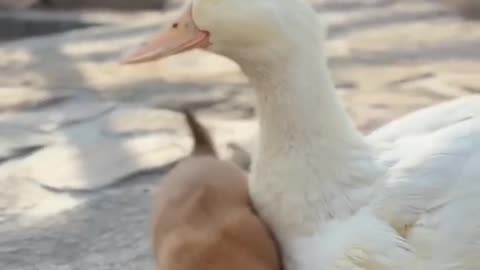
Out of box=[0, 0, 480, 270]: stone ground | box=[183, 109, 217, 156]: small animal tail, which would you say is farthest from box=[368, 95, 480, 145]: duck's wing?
box=[0, 0, 480, 270]: stone ground

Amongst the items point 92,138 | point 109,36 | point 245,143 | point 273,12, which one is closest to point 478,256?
point 273,12

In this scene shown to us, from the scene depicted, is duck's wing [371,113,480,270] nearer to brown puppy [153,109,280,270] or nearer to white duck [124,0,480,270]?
white duck [124,0,480,270]

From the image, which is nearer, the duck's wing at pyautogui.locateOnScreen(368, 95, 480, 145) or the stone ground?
the duck's wing at pyautogui.locateOnScreen(368, 95, 480, 145)

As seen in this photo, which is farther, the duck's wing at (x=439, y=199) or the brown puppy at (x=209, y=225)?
the brown puppy at (x=209, y=225)

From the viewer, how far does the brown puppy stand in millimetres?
1972

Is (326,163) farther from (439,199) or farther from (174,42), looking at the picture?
(174,42)

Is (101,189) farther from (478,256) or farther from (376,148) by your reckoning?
(478,256)

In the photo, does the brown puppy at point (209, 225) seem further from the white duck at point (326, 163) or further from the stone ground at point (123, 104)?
the stone ground at point (123, 104)

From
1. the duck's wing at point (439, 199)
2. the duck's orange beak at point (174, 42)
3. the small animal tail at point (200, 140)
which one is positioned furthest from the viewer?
the small animal tail at point (200, 140)

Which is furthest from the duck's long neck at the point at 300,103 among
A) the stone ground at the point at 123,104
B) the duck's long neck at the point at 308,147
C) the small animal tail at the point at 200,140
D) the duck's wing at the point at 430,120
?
the stone ground at the point at 123,104

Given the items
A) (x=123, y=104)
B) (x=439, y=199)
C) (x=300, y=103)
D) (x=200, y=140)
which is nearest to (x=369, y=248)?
(x=439, y=199)

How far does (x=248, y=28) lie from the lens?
1882mm

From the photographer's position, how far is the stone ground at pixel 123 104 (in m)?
2.72

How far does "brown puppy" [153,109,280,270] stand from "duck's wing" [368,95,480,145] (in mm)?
259
